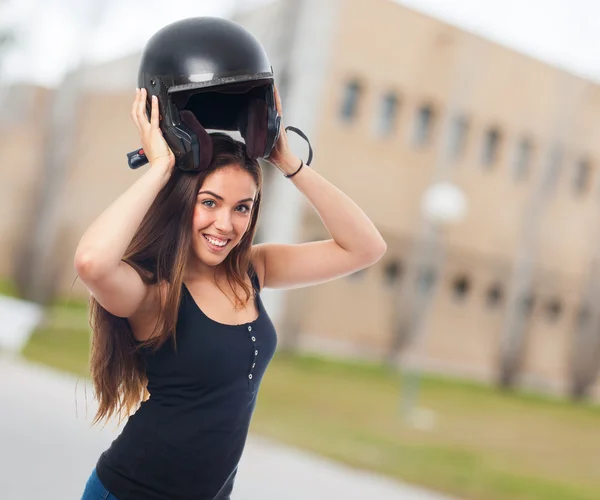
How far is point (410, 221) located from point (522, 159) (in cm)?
390

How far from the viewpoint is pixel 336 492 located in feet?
21.8

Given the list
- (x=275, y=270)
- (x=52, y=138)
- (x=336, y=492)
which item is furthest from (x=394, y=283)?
(x=275, y=270)

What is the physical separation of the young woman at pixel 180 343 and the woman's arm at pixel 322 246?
130 mm

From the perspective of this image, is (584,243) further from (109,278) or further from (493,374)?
(109,278)

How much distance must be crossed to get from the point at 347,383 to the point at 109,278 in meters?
13.9

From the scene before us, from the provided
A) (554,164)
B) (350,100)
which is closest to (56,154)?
(350,100)

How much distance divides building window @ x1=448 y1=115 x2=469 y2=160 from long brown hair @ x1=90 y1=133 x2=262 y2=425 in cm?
1941

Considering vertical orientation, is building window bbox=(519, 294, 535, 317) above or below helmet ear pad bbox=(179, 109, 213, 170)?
above

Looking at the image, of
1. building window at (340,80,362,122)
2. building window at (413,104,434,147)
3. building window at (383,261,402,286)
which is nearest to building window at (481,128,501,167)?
building window at (413,104,434,147)

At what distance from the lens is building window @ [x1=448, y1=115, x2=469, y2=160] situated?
21.1 metres

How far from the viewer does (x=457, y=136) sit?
2131cm

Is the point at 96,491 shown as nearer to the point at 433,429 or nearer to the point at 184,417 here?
the point at 184,417

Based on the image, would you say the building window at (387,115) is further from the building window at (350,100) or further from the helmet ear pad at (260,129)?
the helmet ear pad at (260,129)

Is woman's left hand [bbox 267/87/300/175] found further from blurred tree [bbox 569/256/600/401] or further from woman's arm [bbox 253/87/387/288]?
blurred tree [bbox 569/256/600/401]
